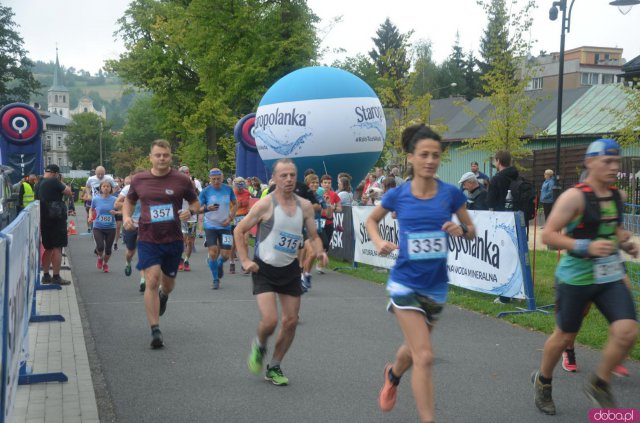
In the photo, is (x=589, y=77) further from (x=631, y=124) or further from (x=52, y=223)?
(x=52, y=223)

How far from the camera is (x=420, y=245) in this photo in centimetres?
506

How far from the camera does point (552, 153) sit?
36.4 m

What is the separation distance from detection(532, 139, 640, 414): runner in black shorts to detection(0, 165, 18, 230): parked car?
13430mm

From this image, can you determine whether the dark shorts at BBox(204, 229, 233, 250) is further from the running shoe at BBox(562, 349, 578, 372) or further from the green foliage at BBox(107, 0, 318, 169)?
the green foliage at BBox(107, 0, 318, 169)

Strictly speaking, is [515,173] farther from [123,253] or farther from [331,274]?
[123,253]

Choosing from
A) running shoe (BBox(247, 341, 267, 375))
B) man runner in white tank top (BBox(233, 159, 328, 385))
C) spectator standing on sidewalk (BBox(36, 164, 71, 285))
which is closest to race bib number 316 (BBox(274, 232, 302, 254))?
man runner in white tank top (BBox(233, 159, 328, 385))

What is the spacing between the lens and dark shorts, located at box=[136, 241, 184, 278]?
8055 millimetres

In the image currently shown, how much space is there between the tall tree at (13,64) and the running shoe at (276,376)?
2764 inches

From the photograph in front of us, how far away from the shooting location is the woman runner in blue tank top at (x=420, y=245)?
5000 mm

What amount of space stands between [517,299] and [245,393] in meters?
5.61

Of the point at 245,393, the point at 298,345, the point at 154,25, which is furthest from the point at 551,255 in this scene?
the point at 154,25

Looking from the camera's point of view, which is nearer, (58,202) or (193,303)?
(193,303)

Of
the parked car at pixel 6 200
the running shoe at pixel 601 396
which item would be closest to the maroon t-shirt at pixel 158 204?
the running shoe at pixel 601 396

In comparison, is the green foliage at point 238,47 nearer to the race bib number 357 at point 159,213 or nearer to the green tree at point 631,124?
the green tree at point 631,124
